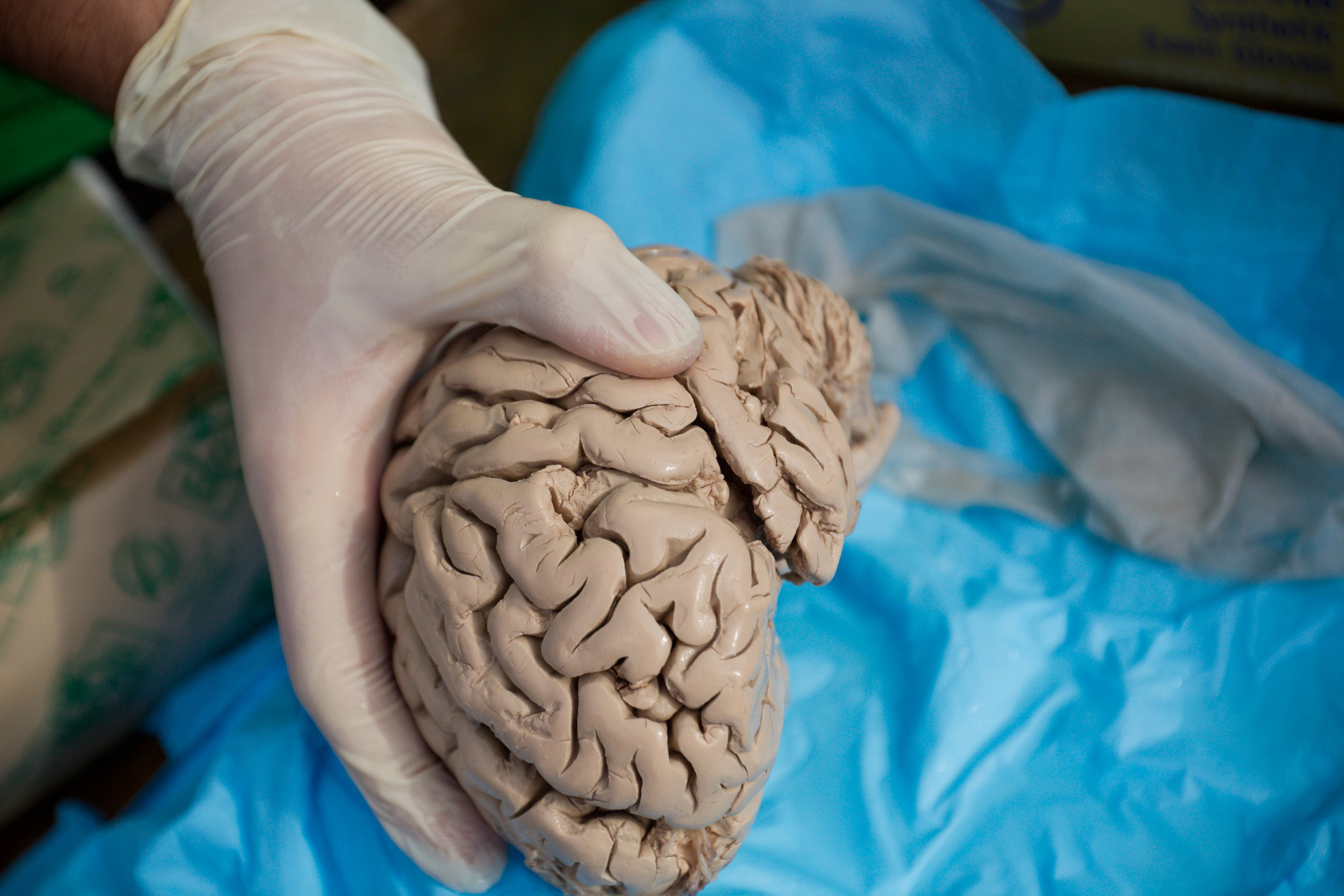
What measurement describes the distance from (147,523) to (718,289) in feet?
4.54

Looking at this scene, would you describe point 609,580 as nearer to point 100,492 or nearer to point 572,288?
point 572,288

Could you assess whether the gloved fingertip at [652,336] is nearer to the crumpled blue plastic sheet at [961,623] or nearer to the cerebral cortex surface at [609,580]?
the cerebral cortex surface at [609,580]

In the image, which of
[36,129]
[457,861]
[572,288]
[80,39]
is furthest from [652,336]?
[36,129]

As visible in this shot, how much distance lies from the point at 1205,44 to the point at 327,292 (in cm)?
262

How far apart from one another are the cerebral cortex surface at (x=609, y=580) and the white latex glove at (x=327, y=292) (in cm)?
9

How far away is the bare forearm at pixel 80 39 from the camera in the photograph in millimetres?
1682

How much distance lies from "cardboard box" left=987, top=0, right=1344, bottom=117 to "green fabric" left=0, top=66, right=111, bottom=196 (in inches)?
104

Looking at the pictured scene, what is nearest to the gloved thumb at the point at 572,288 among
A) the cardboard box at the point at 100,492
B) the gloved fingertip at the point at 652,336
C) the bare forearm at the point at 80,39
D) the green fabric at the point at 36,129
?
the gloved fingertip at the point at 652,336

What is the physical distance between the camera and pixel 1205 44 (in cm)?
277

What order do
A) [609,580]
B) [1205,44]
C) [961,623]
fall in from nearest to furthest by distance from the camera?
1. [609,580]
2. [961,623]
3. [1205,44]

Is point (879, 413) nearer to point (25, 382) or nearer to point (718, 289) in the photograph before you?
point (718, 289)

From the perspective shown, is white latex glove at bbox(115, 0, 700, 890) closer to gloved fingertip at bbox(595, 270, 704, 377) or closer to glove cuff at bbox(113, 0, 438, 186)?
glove cuff at bbox(113, 0, 438, 186)

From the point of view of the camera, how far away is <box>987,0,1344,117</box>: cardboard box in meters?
2.61

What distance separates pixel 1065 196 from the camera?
2.52m
